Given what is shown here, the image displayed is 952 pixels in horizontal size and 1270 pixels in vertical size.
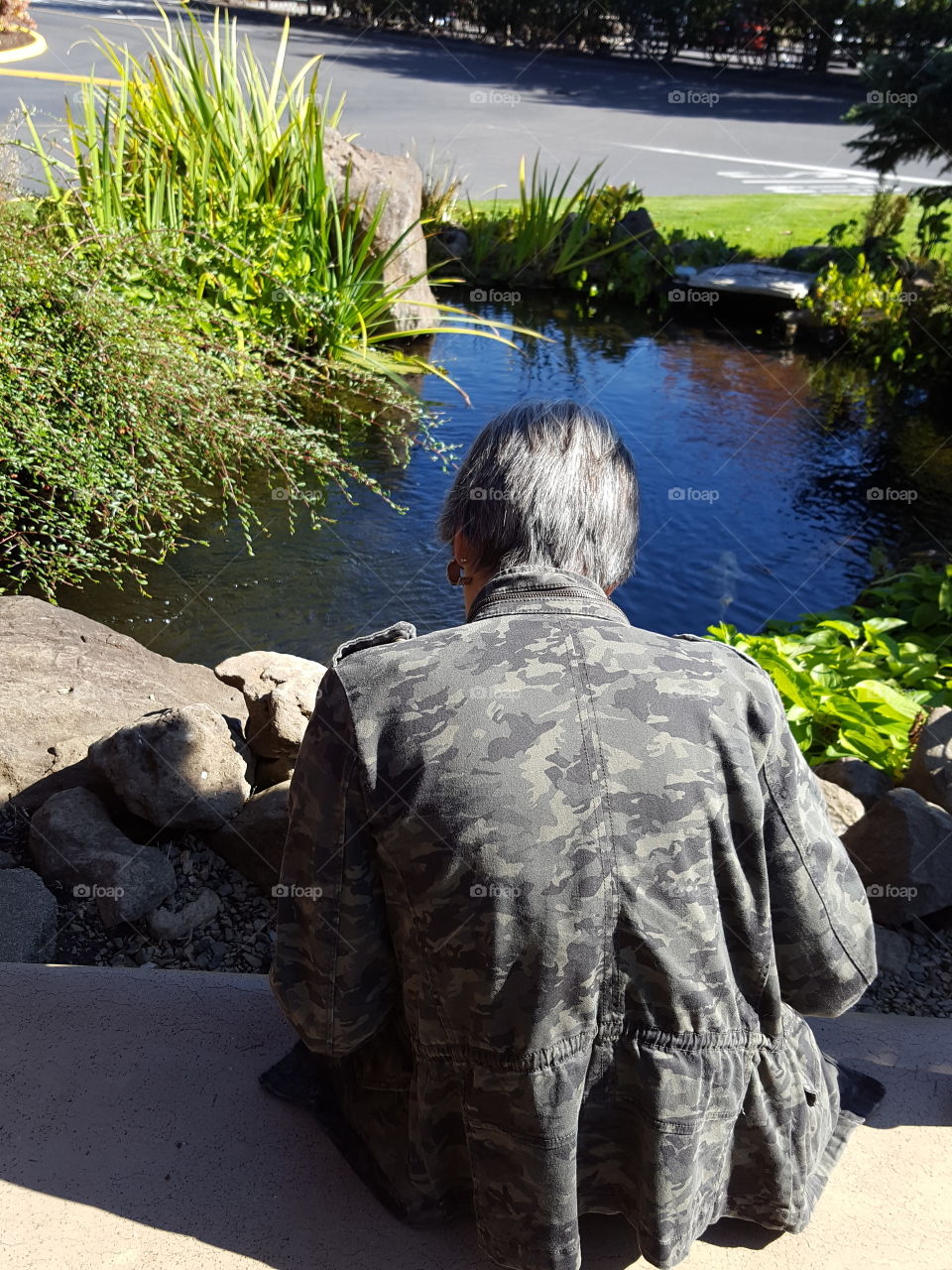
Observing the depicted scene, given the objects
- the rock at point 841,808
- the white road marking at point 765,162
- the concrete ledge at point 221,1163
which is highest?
the white road marking at point 765,162

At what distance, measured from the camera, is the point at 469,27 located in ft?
72.7

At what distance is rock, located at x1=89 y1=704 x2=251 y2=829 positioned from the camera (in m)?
2.77

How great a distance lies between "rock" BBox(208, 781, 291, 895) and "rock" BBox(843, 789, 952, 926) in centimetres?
145

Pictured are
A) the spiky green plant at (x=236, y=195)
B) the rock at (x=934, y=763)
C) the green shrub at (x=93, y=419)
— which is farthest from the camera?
the spiky green plant at (x=236, y=195)

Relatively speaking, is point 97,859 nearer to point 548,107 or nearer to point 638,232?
point 638,232

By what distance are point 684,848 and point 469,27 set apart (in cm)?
2422

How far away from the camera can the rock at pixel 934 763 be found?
9.66 ft

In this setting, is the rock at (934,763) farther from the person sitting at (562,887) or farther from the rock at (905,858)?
the person sitting at (562,887)

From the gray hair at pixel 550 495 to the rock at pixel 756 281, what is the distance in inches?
319

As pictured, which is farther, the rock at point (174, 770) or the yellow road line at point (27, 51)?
the yellow road line at point (27, 51)

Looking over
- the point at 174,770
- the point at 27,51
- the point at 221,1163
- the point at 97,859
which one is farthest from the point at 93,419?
the point at 27,51

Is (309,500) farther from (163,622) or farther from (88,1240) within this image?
(88,1240)

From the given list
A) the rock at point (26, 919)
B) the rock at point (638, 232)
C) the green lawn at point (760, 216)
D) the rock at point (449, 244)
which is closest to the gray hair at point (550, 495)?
the rock at point (26, 919)

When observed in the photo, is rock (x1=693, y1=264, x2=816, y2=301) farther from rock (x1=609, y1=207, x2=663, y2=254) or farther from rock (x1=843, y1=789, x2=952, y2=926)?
rock (x1=843, y1=789, x2=952, y2=926)
